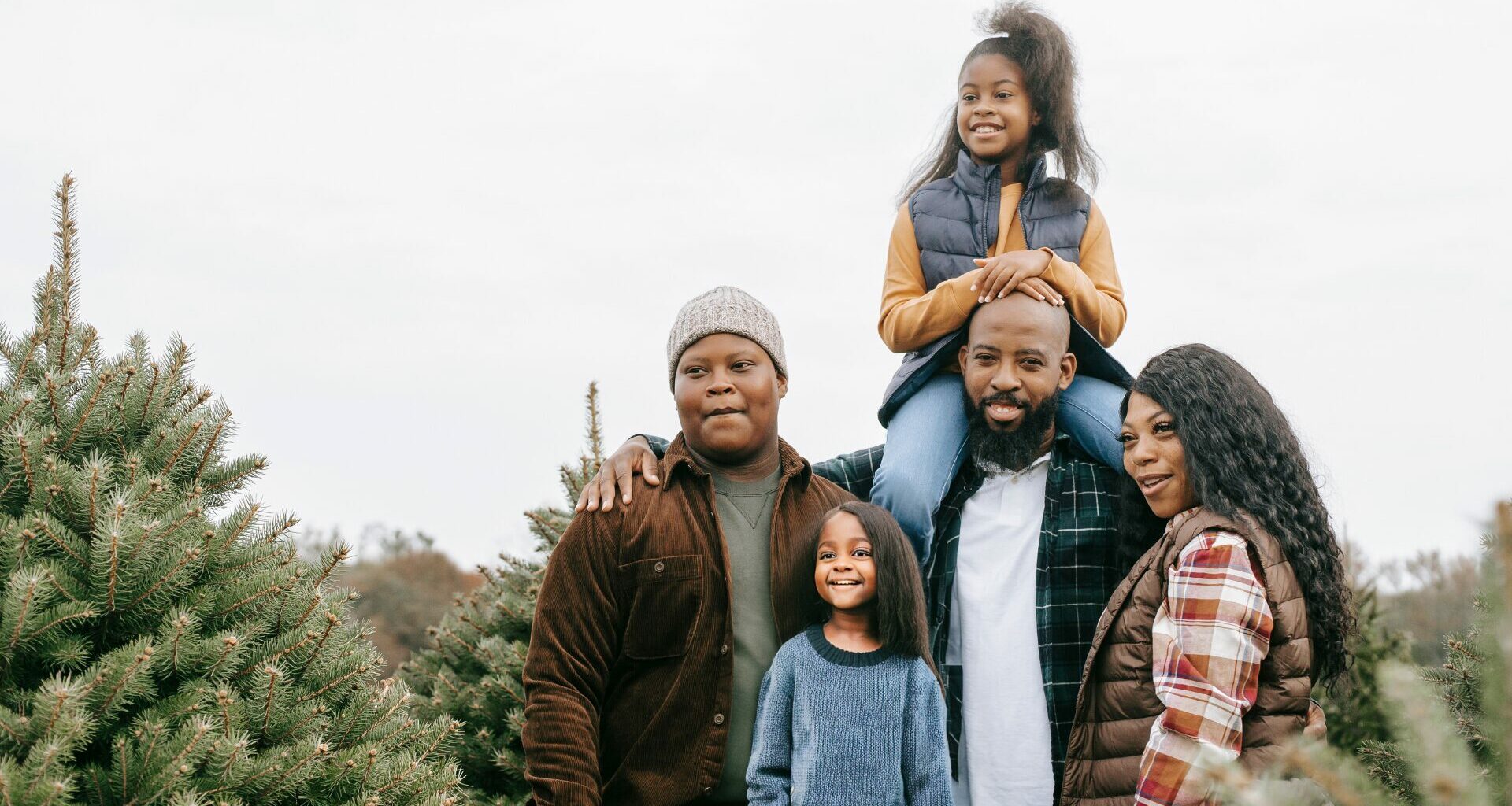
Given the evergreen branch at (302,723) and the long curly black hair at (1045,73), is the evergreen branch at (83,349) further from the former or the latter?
the long curly black hair at (1045,73)

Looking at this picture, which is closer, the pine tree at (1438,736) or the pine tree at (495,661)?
the pine tree at (1438,736)

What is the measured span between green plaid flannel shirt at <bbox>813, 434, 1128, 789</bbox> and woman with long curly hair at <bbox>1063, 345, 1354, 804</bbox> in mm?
297

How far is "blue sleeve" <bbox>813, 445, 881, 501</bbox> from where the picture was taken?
4648 millimetres

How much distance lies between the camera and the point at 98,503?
2.95 metres

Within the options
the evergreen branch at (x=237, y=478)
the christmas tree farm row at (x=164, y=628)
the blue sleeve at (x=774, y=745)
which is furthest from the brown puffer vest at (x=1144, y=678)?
the evergreen branch at (x=237, y=478)

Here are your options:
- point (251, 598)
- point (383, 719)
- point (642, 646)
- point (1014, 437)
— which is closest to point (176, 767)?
point (251, 598)

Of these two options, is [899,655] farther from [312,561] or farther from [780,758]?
[312,561]

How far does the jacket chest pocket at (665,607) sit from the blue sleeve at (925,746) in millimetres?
684

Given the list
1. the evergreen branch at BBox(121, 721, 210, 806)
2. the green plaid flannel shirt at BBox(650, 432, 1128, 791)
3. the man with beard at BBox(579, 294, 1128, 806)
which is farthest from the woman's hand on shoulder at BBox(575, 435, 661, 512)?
the evergreen branch at BBox(121, 721, 210, 806)

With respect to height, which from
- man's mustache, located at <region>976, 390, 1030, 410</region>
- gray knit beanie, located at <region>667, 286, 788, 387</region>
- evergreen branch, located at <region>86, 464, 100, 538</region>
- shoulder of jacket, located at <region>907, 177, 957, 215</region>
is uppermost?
shoulder of jacket, located at <region>907, 177, 957, 215</region>

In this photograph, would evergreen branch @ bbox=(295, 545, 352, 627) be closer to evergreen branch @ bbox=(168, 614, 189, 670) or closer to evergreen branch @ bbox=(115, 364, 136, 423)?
evergreen branch @ bbox=(168, 614, 189, 670)

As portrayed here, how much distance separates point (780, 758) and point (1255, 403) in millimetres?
1760

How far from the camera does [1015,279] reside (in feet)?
13.8

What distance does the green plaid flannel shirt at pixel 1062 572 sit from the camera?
3.94 m
